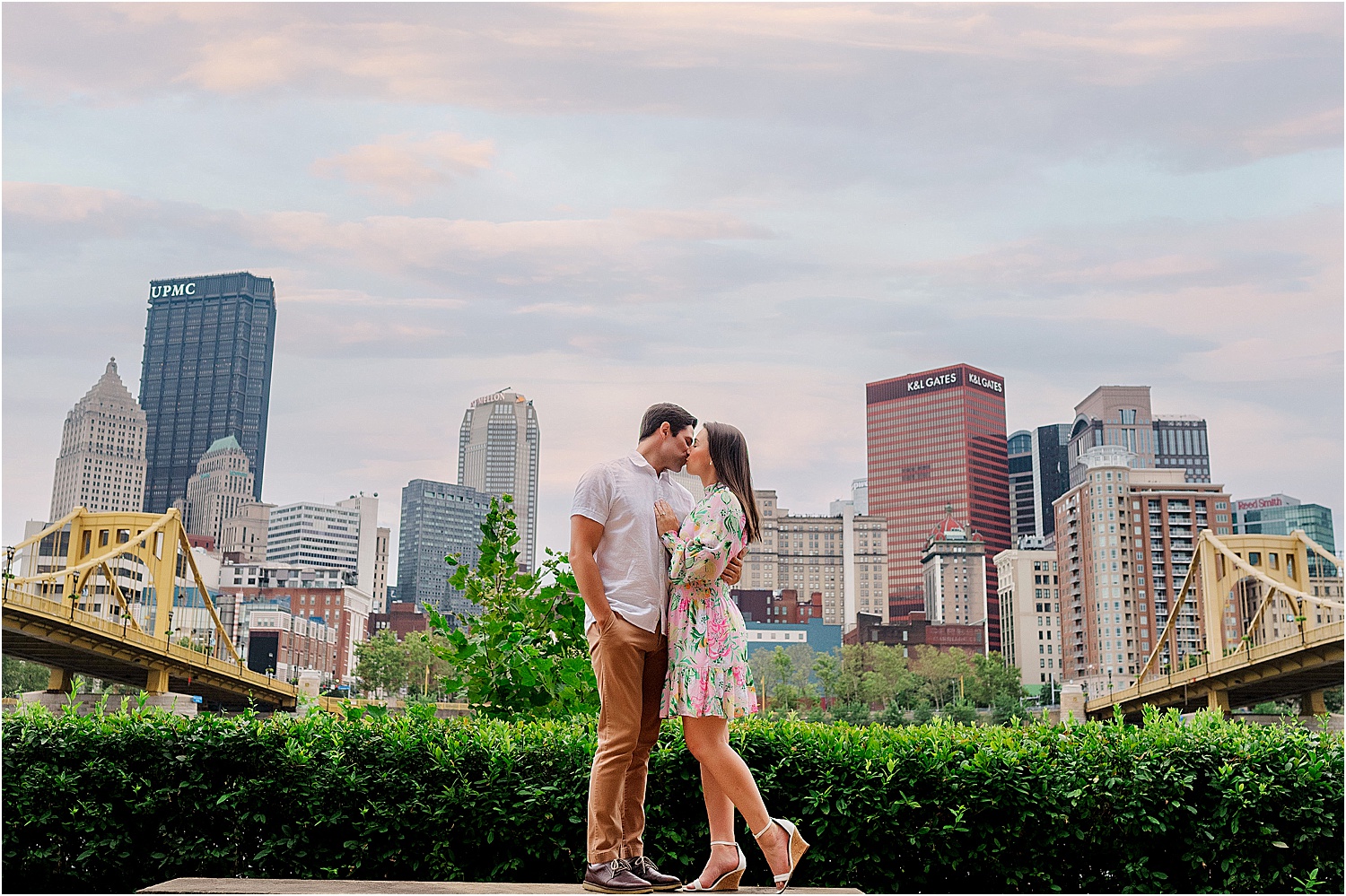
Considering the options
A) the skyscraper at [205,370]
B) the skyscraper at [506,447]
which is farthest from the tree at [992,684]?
the skyscraper at [205,370]

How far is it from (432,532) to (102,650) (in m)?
133

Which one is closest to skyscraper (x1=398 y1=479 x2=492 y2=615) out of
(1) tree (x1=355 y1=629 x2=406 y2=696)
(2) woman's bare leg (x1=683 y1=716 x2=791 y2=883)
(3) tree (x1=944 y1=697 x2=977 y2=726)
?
(1) tree (x1=355 y1=629 x2=406 y2=696)

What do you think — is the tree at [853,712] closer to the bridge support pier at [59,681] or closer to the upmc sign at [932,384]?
the bridge support pier at [59,681]

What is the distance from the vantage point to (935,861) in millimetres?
2945

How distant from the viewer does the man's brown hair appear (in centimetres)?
283

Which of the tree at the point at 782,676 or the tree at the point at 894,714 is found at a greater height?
the tree at the point at 782,676

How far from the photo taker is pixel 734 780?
2.63 metres

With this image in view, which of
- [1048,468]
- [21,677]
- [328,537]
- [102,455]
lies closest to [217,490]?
[102,455]

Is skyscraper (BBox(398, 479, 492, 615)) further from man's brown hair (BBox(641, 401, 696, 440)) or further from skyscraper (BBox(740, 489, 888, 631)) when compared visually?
man's brown hair (BBox(641, 401, 696, 440))

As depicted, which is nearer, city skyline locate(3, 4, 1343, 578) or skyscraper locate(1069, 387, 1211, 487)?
city skyline locate(3, 4, 1343, 578)

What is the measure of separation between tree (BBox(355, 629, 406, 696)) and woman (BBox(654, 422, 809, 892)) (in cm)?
6455

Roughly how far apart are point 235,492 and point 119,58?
79.8 m

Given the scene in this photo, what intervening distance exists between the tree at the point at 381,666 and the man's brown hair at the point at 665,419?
6452cm

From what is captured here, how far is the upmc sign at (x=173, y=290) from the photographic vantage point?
6294 inches
